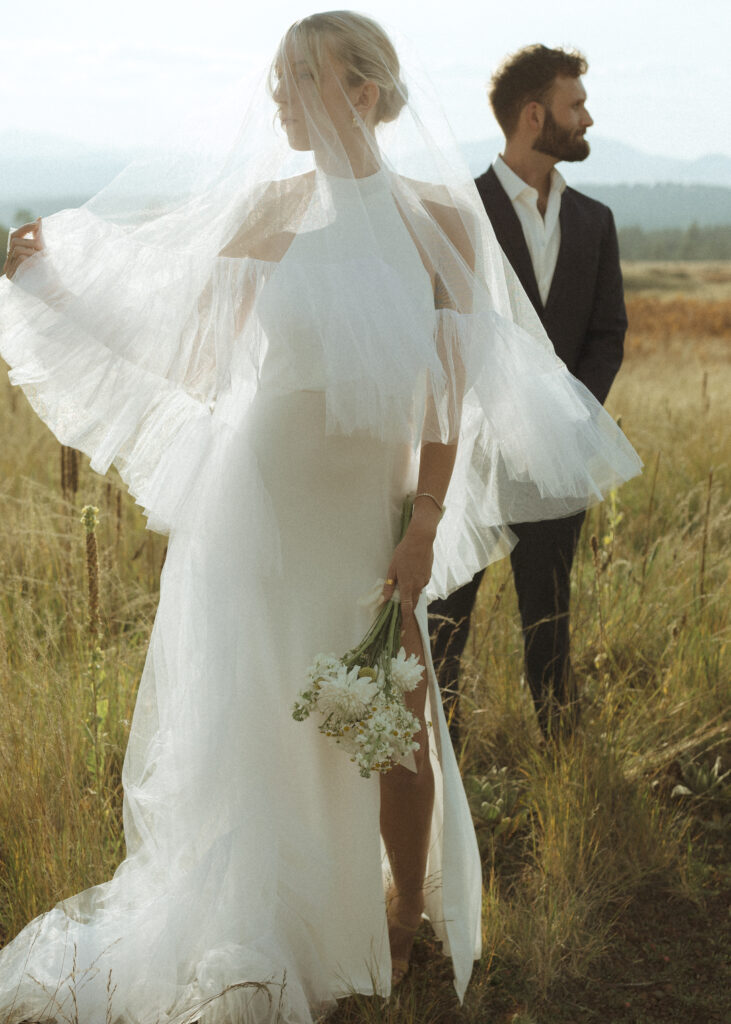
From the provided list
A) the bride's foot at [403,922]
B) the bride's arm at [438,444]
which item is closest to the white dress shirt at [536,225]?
the bride's arm at [438,444]

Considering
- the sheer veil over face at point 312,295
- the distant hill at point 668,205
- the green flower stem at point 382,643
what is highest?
the distant hill at point 668,205

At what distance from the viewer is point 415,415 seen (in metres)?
2.35

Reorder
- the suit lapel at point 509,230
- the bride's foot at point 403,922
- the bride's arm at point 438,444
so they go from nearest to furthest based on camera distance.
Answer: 1. the bride's arm at point 438,444
2. the bride's foot at point 403,922
3. the suit lapel at point 509,230

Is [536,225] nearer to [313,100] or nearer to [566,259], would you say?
[566,259]

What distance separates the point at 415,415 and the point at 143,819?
1205 millimetres

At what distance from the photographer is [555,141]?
3494 mm

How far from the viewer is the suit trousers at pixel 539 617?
3508 mm

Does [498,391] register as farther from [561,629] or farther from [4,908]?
[4,908]

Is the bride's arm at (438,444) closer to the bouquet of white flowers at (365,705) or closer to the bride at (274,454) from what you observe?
the bride at (274,454)

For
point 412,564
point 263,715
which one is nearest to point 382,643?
point 412,564

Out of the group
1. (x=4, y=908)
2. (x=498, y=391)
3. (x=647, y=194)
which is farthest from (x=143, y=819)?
(x=647, y=194)

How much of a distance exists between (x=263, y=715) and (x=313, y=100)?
4.64 ft

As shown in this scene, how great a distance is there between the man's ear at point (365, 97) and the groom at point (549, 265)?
1.21 m

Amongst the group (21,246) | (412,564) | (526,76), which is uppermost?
(526,76)
